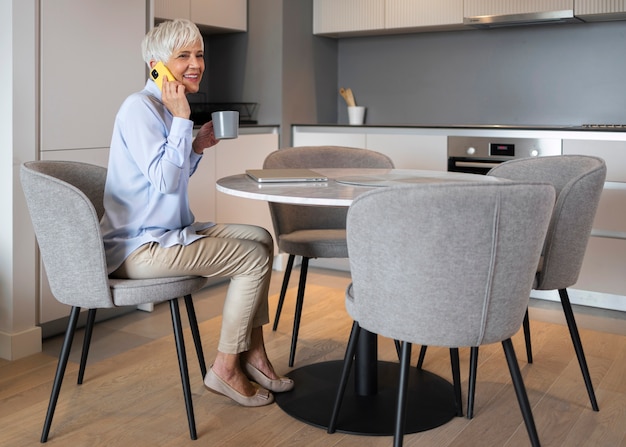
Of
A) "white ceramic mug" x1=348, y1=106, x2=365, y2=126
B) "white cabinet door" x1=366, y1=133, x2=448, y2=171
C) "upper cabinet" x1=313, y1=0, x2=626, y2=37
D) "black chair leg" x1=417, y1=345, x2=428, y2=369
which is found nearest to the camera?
"black chair leg" x1=417, y1=345, x2=428, y2=369

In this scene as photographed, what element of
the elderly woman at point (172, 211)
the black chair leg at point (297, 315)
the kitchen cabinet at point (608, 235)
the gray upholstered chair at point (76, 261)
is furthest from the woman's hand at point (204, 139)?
the kitchen cabinet at point (608, 235)

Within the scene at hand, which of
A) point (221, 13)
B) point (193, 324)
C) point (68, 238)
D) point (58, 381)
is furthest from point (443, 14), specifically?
point (58, 381)

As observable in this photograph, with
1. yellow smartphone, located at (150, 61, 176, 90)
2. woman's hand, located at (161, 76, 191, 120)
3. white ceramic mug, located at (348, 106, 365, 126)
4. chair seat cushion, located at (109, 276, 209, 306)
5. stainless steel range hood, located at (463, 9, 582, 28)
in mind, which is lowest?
chair seat cushion, located at (109, 276, 209, 306)

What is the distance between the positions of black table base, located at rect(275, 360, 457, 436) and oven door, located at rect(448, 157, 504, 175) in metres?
1.57

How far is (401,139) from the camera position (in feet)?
14.0

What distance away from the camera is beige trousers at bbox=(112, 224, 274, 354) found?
2219 mm

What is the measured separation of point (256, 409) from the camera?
2432mm

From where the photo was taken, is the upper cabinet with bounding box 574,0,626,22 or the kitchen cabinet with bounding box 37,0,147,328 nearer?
the kitchen cabinet with bounding box 37,0,147,328

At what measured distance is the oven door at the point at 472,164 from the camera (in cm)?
400

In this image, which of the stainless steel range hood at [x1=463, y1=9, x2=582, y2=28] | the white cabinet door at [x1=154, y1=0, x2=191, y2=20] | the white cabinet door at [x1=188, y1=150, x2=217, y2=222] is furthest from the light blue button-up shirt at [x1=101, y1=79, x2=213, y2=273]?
the stainless steel range hood at [x1=463, y1=9, x2=582, y2=28]

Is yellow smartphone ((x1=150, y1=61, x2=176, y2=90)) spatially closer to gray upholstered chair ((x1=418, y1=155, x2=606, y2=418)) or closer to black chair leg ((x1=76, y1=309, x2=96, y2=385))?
black chair leg ((x1=76, y1=309, x2=96, y2=385))

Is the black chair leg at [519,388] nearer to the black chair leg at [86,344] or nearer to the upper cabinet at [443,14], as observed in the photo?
the black chair leg at [86,344]

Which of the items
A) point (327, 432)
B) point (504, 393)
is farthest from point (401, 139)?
point (327, 432)

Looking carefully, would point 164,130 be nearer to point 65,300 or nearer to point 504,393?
point 65,300
